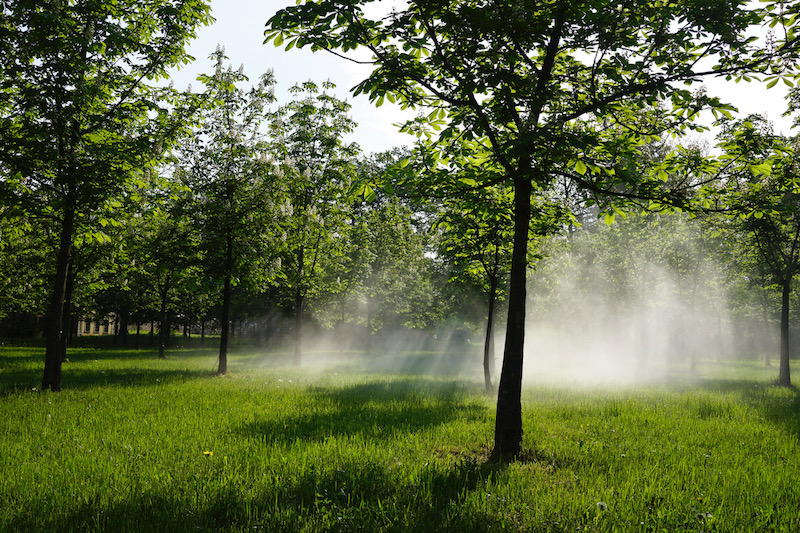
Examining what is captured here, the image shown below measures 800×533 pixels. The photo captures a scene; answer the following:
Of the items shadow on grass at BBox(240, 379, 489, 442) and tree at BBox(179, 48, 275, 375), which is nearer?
shadow on grass at BBox(240, 379, 489, 442)

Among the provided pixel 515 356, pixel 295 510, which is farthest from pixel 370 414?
pixel 295 510

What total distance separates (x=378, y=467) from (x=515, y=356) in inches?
91.6

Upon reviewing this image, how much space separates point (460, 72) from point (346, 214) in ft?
54.8

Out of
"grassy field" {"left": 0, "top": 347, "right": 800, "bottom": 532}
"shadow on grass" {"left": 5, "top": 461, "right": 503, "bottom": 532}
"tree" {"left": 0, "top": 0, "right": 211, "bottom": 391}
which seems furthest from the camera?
"tree" {"left": 0, "top": 0, "right": 211, "bottom": 391}

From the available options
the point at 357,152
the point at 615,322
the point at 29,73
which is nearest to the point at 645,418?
the point at 29,73

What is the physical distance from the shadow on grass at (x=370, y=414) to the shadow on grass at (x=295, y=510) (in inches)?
81.0

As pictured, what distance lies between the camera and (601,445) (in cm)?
676

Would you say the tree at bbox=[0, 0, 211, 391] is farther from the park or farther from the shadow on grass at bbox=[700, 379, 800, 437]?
the shadow on grass at bbox=[700, 379, 800, 437]

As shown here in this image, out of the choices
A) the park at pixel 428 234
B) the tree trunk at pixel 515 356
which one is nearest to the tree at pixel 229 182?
the park at pixel 428 234

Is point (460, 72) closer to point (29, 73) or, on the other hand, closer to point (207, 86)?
point (29, 73)

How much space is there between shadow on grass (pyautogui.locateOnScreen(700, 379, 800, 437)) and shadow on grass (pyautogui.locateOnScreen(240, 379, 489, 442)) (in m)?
6.21

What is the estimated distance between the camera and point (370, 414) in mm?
9234

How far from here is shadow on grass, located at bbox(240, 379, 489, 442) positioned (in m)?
7.41

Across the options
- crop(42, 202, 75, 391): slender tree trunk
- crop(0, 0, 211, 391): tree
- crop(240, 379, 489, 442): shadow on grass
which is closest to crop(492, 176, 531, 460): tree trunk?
crop(240, 379, 489, 442): shadow on grass
